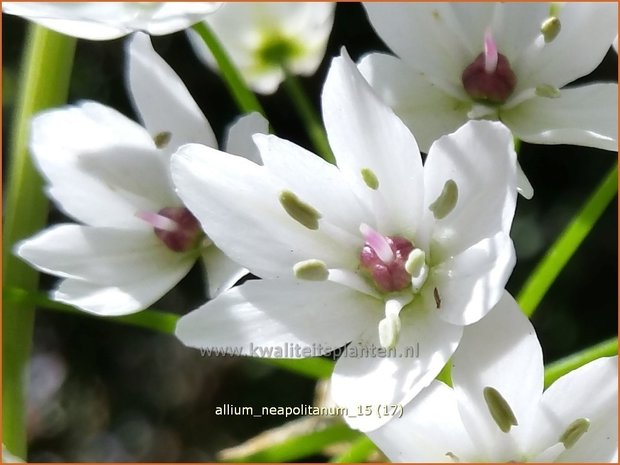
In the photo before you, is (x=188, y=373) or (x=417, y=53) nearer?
(x=417, y=53)

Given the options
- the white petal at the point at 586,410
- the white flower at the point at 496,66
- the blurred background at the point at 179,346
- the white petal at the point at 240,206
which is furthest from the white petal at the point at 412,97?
the blurred background at the point at 179,346

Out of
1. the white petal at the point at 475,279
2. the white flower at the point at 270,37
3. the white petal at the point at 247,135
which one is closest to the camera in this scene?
the white petal at the point at 475,279

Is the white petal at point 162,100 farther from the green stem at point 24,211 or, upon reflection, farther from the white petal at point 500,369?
the white petal at point 500,369

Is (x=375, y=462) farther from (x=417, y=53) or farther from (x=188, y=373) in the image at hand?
(x=188, y=373)

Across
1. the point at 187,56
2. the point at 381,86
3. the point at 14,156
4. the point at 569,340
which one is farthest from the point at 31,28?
the point at 569,340

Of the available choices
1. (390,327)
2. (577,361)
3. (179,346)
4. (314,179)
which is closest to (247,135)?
(314,179)

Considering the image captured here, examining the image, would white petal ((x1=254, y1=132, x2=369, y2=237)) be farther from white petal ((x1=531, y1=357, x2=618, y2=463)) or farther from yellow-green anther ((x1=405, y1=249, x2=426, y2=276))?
white petal ((x1=531, y1=357, x2=618, y2=463))
